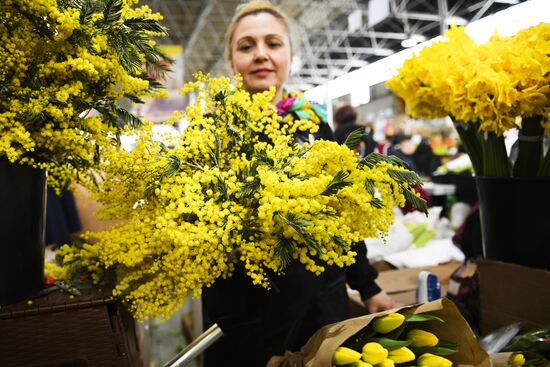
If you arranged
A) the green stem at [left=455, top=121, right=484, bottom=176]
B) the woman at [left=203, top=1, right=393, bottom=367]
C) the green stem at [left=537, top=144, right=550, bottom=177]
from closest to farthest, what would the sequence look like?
1. the woman at [left=203, top=1, right=393, bottom=367]
2. the green stem at [left=537, top=144, right=550, bottom=177]
3. the green stem at [left=455, top=121, right=484, bottom=176]

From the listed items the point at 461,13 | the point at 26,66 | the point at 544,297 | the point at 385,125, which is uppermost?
the point at 461,13

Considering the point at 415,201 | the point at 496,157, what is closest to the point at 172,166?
the point at 415,201

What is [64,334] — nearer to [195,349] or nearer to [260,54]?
[195,349]

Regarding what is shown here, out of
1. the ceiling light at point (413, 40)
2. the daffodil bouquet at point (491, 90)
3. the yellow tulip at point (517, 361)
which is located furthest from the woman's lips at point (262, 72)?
the ceiling light at point (413, 40)

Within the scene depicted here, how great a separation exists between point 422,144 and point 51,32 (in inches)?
247

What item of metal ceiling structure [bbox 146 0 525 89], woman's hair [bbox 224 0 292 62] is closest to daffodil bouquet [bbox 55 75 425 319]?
woman's hair [bbox 224 0 292 62]

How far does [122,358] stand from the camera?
844 mm

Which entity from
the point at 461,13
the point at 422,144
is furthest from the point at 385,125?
the point at 422,144

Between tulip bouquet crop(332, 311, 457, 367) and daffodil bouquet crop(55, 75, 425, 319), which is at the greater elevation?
daffodil bouquet crop(55, 75, 425, 319)

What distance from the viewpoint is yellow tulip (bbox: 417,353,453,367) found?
805mm

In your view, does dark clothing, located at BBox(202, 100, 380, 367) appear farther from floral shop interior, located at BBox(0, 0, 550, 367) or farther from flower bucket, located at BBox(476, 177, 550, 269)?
flower bucket, located at BBox(476, 177, 550, 269)

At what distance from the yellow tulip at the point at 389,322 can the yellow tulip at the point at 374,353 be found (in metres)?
0.04

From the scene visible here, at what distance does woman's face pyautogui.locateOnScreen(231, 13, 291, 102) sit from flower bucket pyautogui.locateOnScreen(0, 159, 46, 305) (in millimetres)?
838

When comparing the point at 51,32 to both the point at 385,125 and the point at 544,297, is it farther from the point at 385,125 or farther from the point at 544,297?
the point at 385,125
